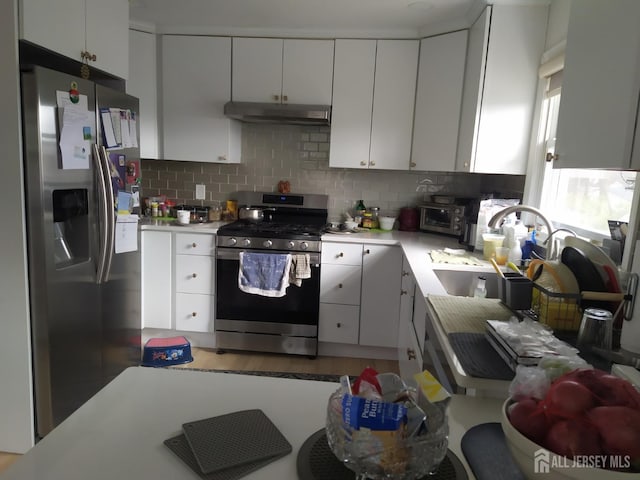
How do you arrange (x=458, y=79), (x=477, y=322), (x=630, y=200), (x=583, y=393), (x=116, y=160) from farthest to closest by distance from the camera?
(x=458, y=79)
(x=116, y=160)
(x=630, y=200)
(x=477, y=322)
(x=583, y=393)

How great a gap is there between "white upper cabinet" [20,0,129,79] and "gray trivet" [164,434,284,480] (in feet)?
6.04

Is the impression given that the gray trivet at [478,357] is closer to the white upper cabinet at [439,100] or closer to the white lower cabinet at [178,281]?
the white upper cabinet at [439,100]

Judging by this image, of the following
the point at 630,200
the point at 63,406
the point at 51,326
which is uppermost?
the point at 630,200

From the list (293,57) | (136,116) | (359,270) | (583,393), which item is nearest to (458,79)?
(293,57)

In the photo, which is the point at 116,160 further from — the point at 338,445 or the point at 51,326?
the point at 338,445

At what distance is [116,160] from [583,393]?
2.39 m

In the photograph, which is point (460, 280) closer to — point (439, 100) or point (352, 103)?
point (439, 100)

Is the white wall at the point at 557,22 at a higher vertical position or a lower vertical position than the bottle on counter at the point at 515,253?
higher

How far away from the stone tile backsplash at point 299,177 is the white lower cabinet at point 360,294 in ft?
2.20

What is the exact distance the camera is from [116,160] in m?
2.39

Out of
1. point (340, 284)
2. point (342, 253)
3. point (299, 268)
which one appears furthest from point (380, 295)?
point (299, 268)

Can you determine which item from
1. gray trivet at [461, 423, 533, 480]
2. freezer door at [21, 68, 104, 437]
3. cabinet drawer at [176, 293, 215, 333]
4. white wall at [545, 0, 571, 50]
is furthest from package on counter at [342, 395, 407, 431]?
cabinet drawer at [176, 293, 215, 333]

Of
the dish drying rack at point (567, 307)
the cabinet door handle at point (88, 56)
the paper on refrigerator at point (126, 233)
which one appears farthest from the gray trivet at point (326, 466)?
the cabinet door handle at point (88, 56)

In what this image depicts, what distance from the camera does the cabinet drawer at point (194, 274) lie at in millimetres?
3211
